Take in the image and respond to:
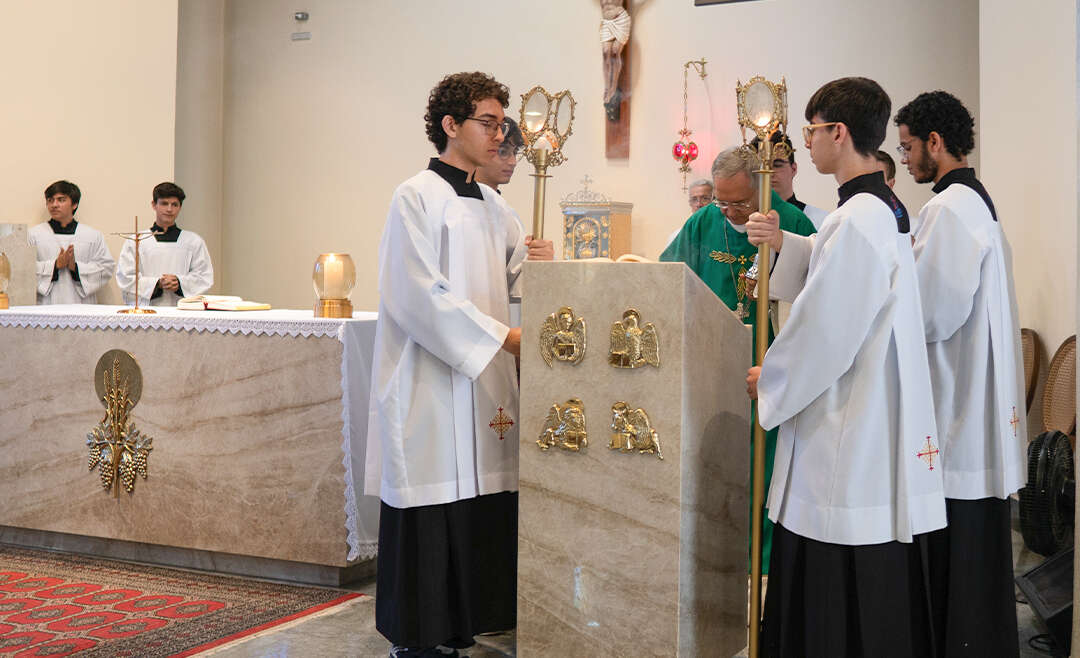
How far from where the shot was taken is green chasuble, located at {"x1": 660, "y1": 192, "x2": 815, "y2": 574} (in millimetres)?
4426

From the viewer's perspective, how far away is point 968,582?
341cm

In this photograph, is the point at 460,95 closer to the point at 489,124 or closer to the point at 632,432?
the point at 489,124

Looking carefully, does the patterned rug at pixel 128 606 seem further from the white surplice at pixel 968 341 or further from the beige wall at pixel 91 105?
the beige wall at pixel 91 105

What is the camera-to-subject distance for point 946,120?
3729mm

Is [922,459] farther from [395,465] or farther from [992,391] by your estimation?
[395,465]

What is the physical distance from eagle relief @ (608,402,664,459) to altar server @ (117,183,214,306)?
605cm

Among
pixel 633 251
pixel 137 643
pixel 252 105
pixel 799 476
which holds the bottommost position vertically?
pixel 137 643

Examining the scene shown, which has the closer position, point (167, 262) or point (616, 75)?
point (167, 262)

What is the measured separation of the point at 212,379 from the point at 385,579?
169 cm

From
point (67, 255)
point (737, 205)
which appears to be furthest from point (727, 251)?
point (67, 255)

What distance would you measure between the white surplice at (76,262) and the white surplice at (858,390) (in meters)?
6.85

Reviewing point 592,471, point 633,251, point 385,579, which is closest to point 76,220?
point 633,251

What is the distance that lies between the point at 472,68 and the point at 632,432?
768cm

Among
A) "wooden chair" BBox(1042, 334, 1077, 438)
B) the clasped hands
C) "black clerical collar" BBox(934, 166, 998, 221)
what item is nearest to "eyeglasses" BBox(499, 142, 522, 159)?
"black clerical collar" BBox(934, 166, 998, 221)
